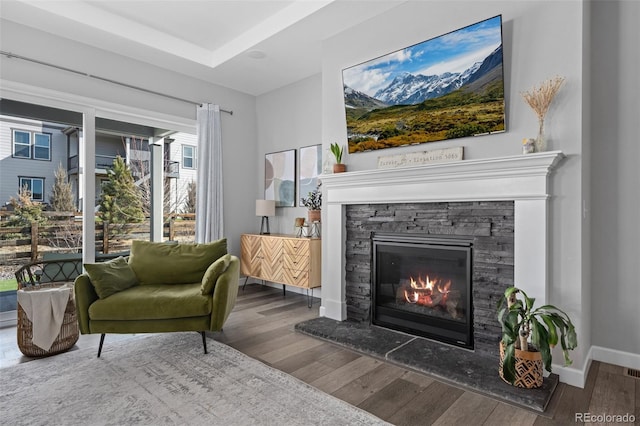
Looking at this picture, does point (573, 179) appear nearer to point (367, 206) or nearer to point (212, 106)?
point (367, 206)

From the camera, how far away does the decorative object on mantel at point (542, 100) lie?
2205 mm

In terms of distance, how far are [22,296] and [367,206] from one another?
2751 mm

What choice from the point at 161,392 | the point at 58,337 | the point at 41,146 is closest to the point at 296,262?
the point at 161,392

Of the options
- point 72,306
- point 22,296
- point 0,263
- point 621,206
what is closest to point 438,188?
point 621,206

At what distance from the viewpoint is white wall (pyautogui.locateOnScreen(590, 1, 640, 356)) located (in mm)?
2379

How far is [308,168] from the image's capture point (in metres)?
4.43

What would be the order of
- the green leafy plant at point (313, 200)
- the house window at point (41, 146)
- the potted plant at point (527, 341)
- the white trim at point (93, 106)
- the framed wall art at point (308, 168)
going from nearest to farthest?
the potted plant at point (527, 341) → the white trim at point (93, 106) → the house window at point (41, 146) → the green leafy plant at point (313, 200) → the framed wall art at point (308, 168)

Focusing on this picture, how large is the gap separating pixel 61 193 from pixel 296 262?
Result: 8.13ft

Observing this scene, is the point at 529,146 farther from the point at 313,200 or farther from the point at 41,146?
the point at 41,146

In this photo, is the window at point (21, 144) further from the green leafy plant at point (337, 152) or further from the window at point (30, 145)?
the green leafy plant at point (337, 152)

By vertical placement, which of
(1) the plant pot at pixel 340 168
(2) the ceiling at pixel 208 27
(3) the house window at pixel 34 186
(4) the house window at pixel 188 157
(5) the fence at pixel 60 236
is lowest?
(5) the fence at pixel 60 236

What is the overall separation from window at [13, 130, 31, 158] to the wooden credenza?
2.40m

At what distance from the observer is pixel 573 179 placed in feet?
7.16

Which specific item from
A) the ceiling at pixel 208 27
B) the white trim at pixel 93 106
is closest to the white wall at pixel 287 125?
the ceiling at pixel 208 27
